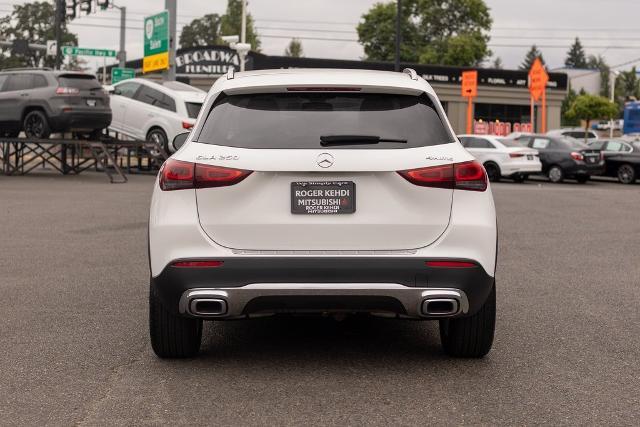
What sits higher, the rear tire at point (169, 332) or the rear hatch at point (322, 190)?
the rear hatch at point (322, 190)

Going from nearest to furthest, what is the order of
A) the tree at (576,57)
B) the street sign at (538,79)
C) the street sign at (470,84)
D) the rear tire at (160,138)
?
the rear tire at (160,138) < the street sign at (538,79) < the street sign at (470,84) < the tree at (576,57)

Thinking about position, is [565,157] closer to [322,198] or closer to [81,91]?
[81,91]

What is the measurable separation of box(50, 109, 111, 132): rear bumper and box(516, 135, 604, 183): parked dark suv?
13817mm

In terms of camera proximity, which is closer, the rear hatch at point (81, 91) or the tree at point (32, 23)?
the rear hatch at point (81, 91)

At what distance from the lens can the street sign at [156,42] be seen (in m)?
33.7

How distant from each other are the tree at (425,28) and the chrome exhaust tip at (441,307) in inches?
3020

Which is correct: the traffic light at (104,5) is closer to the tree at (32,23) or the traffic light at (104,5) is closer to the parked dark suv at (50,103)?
the parked dark suv at (50,103)

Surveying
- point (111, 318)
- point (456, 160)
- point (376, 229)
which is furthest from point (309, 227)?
point (111, 318)

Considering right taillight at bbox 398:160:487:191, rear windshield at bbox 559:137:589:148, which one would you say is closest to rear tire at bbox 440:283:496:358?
right taillight at bbox 398:160:487:191

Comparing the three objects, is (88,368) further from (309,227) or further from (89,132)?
(89,132)

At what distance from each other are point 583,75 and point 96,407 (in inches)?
5694

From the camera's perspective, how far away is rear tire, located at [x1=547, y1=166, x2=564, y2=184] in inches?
1176

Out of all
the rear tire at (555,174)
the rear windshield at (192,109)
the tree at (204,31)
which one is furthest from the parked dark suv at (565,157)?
the tree at (204,31)

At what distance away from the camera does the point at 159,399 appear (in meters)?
4.85
